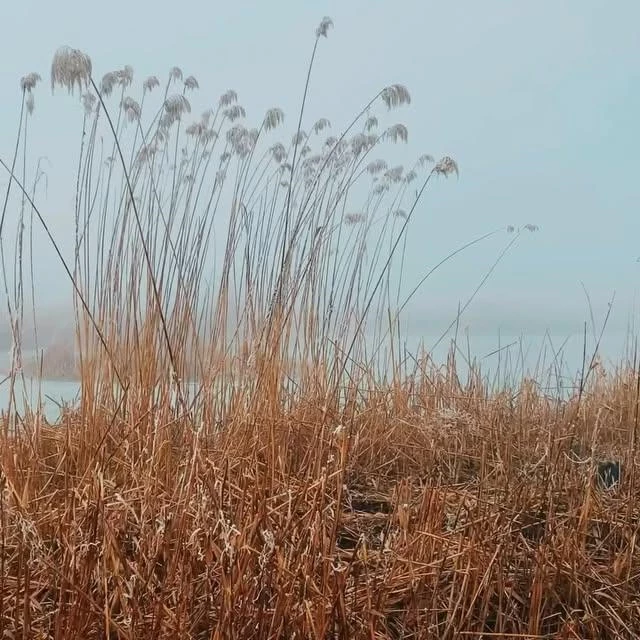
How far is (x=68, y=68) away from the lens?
4.43 ft

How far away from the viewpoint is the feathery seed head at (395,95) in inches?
69.0

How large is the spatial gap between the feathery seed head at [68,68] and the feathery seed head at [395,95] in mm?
711

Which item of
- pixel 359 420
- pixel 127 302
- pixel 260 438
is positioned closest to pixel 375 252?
pixel 359 420

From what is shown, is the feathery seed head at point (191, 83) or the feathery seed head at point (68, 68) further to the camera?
the feathery seed head at point (191, 83)

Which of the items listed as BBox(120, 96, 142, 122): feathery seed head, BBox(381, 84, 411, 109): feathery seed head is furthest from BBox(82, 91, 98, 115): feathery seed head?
BBox(381, 84, 411, 109): feathery seed head

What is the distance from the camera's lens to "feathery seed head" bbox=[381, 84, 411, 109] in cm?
175

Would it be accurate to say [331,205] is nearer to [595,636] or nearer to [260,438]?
[260,438]

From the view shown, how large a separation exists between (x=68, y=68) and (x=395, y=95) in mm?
761

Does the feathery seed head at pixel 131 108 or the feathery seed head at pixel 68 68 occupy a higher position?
the feathery seed head at pixel 131 108

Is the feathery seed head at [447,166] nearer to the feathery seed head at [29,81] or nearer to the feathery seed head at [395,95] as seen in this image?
the feathery seed head at [395,95]

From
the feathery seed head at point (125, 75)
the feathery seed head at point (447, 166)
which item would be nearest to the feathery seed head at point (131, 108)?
the feathery seed head at point (125, 75)

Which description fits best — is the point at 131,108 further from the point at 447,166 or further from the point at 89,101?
the point at 447,166

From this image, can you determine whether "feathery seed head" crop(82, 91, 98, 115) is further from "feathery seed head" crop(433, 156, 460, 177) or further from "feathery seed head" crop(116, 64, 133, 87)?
"feathery seed head" crop(433, 156, 460, 177)

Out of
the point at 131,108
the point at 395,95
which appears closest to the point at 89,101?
→ the point at 131,108
